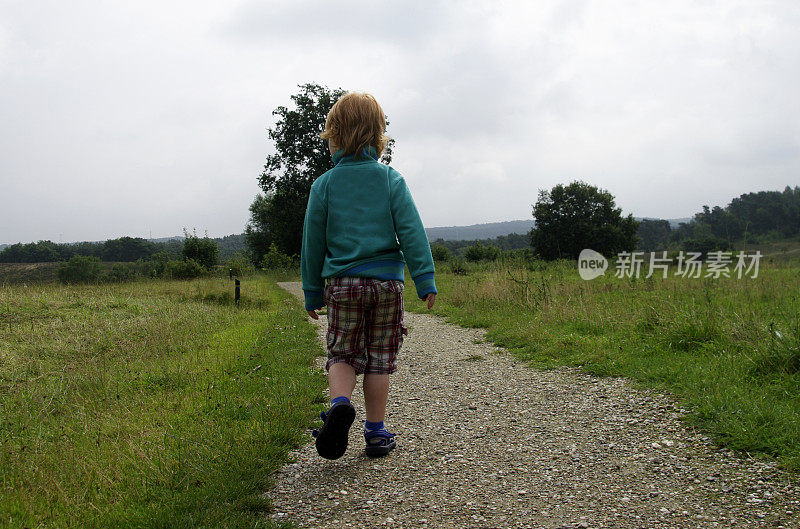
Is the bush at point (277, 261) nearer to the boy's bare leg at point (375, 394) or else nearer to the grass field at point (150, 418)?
the grass field at point (150, 418)

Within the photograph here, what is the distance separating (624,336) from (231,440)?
16.0 feet

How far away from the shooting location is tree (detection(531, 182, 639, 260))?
55.4 m

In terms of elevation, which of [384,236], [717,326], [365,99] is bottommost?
[717,326]

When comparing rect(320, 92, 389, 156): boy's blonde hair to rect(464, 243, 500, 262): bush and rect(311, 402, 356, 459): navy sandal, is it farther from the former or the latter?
rect(464, 243, 500, 262): bush

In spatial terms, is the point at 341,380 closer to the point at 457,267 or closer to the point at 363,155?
the point at 363,155

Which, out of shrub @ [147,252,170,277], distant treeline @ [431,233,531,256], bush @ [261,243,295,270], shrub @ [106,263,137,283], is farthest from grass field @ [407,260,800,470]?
distant treeline @ [431,233,531,256]

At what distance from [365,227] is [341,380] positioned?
2.78 ft

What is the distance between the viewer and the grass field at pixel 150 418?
2.33 m

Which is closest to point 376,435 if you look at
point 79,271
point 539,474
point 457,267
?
point 539,474

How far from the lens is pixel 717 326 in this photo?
546 centimetres

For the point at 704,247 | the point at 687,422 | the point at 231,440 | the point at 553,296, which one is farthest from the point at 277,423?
the point at 704,247

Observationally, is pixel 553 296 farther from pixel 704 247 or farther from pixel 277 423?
pixel 704 247

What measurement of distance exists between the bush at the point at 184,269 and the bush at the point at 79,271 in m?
3.64

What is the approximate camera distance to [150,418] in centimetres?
379
